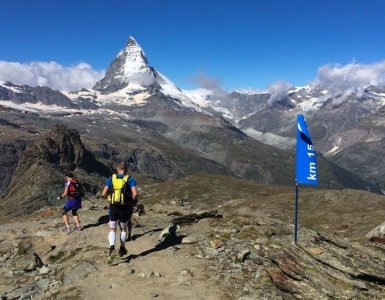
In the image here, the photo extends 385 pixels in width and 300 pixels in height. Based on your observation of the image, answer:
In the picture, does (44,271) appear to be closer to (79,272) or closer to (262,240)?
(79,272)

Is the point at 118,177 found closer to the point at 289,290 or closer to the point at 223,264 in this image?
the point at 223,264

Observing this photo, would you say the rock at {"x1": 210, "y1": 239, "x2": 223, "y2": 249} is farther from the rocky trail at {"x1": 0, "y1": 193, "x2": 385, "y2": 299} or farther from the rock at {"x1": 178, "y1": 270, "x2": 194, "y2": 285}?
the rock at {"x1": 178, "y1": 270, "x2": 194, "y2": 285}

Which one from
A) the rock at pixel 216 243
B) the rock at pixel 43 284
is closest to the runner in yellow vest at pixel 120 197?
the rock at pixel 43 284

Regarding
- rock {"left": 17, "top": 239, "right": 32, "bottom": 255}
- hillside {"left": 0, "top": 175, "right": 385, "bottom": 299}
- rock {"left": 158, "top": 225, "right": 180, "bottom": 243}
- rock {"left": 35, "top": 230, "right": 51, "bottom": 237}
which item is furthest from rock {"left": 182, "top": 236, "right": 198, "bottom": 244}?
rock {"left": 35, "top": 230, "right": 51, "bottom": 237}

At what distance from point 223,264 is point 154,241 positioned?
6.24 meters

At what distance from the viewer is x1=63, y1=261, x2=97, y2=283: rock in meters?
21.4

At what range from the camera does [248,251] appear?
77.6ft

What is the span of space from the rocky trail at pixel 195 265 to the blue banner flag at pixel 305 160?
4.11 meters

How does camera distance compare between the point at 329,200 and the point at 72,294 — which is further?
the point at 329,200

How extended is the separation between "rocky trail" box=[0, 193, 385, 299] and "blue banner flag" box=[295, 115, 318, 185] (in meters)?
4.11

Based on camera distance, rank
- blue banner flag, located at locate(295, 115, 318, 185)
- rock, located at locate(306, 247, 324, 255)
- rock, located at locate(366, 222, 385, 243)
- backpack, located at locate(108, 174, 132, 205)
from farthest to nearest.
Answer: rock, located at locate(366, 222, 385, 243) < rock, located at locate(306, 247, 324, 255) < blue banner flag, located at locate(295, 115, 318, 185) < backpack, located at locate(108, 174, 132, 205)

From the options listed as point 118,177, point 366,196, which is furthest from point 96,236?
point 366,196

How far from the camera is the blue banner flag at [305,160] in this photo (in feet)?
83.0

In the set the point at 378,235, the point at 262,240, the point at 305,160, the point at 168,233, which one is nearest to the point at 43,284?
the point at 168,233
